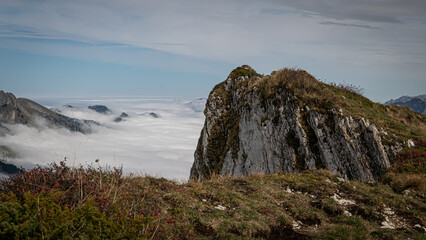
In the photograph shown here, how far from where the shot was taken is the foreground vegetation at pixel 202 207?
488 cm

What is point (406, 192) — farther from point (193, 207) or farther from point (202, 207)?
point (193, 207)

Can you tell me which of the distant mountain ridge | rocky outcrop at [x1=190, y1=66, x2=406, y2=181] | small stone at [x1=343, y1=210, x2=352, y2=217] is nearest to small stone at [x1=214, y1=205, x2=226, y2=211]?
rocky outcrop at [x1=190, y1=66, x2=406, y2=181]

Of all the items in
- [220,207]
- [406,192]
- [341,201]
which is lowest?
[406,192]

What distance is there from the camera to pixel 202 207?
9.12m

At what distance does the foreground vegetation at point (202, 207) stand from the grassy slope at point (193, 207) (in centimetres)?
2

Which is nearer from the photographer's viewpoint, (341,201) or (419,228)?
(419,228)

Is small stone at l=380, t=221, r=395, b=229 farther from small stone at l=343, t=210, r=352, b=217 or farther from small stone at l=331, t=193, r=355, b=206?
small stone at l=331, t=193, r=355, b=206

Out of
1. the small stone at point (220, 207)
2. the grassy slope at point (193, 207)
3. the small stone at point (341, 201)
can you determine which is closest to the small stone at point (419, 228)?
the grassy slope at point (193, 207)

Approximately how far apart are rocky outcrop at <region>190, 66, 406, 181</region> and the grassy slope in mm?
1771

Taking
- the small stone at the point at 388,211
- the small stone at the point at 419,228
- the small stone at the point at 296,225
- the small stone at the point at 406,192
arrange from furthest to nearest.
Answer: the small stone at the point at 406,192 → the small stone at the point at 388,211 → the small stone at the point at 419,228 → the small stone at the point at 296,225

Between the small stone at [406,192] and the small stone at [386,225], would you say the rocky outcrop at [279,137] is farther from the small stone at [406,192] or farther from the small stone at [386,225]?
the small stone at [386,225]

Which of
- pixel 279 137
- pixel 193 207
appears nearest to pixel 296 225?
pixel 193 207

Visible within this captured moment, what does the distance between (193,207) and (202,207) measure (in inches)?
13.1

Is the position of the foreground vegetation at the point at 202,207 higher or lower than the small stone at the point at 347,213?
higher
